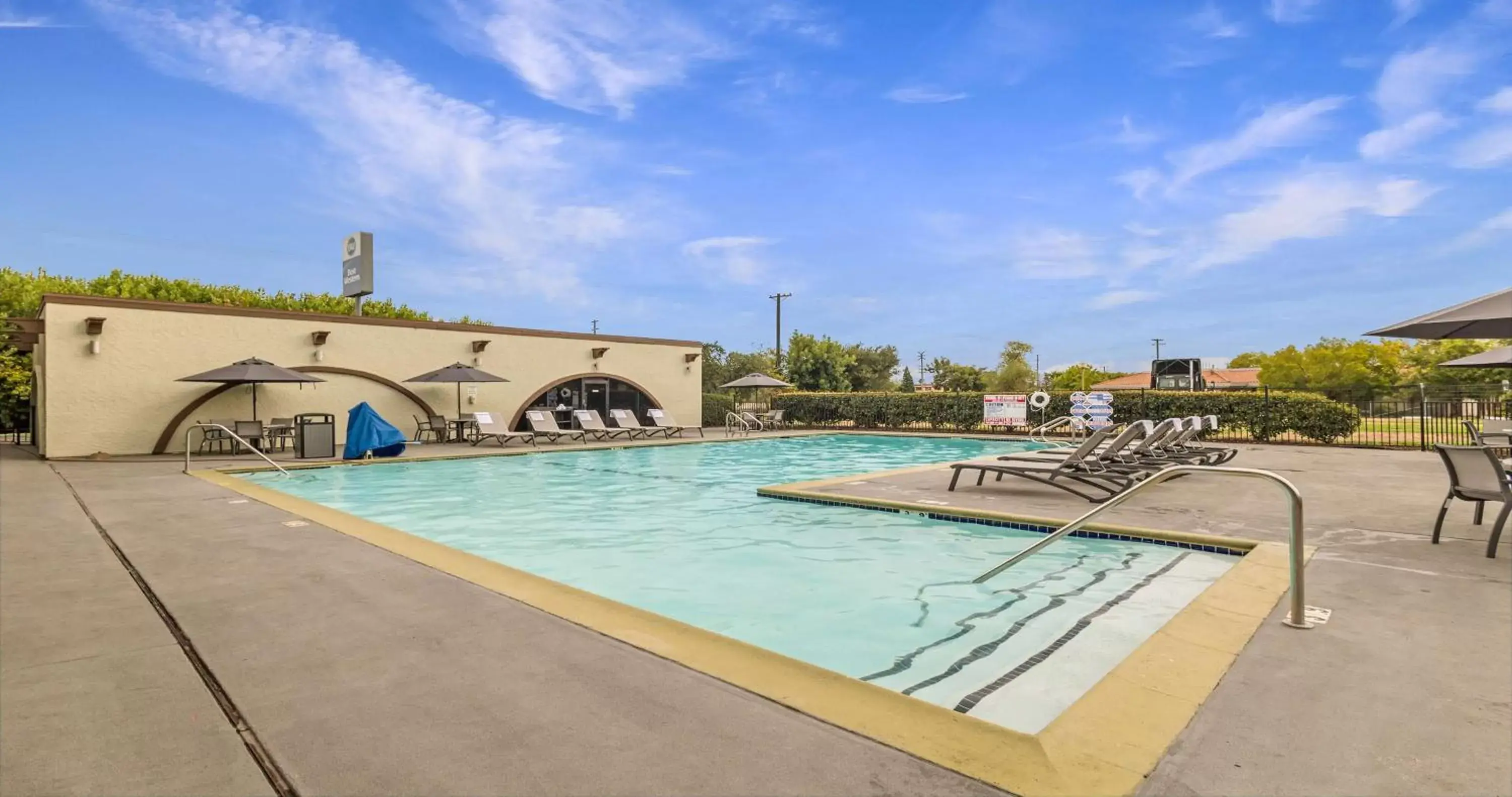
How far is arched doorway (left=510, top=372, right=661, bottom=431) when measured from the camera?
20.0 meters

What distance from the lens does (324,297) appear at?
32.2 metres

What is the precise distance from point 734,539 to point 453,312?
123ft

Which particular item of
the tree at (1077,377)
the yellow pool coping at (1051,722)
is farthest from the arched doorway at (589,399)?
the tree at (1077,377)

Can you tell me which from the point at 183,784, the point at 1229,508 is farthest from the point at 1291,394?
the point at 183,784

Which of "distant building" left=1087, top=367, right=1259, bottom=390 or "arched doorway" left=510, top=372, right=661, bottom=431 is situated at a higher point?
"distant building" left=1087, top=367, right=1259, bottom=390

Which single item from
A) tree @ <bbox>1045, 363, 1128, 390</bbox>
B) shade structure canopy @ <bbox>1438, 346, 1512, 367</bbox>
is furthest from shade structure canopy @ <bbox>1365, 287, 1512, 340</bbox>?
tree @ <bbox>1045, 363, 1128, 390</bbox>

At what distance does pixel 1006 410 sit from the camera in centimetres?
2017

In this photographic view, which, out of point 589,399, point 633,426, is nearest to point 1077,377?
point 589,399

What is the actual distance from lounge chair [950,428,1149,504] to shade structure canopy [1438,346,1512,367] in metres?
4.41

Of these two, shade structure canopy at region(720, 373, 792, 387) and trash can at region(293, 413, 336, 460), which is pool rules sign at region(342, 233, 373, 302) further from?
shade structure canopy at region(720, 373, 792, 387)

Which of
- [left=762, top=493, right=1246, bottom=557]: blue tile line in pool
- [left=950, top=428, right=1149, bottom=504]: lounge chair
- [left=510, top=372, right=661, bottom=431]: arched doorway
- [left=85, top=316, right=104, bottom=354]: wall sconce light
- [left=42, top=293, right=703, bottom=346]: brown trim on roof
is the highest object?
[left=42, top=293, right=703, bottom=346]: brown trim on roof

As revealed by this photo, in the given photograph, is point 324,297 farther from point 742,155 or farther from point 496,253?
point 742,155

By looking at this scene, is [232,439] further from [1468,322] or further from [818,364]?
[818,364]

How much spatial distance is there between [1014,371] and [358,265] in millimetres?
51965
